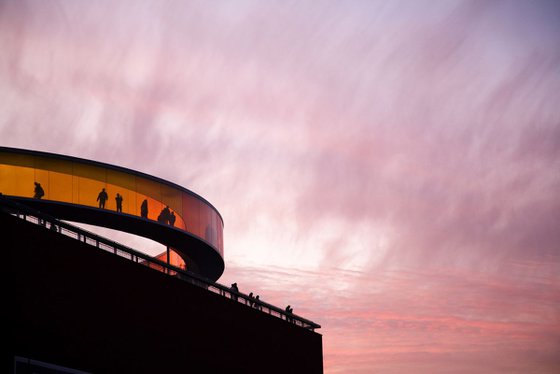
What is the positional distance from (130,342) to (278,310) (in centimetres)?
1036

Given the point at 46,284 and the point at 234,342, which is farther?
the point at 234,342

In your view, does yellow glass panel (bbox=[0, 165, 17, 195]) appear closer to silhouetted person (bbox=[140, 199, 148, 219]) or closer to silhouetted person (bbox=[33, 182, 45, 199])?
silhouetted person (bbox=[33, 182, 45, 199])

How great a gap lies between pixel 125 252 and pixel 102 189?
6.10 metres

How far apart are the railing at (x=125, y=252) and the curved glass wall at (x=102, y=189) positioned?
12.0ft

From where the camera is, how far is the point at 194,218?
3622 centimetres

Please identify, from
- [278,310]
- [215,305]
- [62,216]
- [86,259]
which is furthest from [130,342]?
[278,310]

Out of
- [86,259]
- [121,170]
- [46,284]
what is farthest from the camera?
[121,170]

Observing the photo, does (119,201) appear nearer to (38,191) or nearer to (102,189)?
(102,189)

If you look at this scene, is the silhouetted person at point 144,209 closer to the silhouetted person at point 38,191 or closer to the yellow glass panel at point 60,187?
the yellow glass panel at point 60,187

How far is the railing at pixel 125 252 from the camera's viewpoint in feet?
74.8

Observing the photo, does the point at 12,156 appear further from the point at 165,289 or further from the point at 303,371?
the point at 303,371

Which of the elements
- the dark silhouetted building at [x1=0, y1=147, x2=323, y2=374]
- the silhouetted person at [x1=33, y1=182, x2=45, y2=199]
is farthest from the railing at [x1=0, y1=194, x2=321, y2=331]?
the silhouetted person at [x1=33, y1=182, x2=45, y2=199]

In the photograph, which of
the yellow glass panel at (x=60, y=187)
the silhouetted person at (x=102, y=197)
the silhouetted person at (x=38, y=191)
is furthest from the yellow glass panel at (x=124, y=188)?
the silhouetted person at (x=38, y=191)

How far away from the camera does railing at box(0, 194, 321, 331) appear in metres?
22.8
